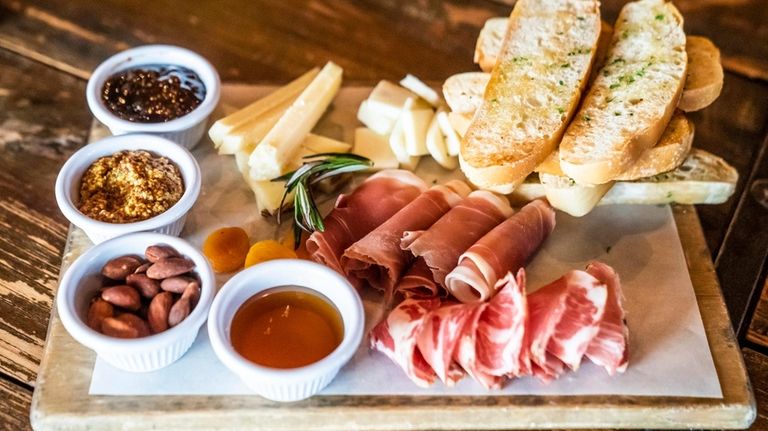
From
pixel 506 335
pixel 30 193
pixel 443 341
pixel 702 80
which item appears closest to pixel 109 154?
pixel 30 193

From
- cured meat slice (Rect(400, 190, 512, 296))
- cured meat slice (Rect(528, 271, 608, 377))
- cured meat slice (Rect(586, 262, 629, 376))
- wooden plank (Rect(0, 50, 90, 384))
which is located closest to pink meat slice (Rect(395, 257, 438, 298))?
cured meat slice (Rect(400, 190, 512, 296))

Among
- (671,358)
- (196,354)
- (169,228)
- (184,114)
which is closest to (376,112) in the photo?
(184,114)

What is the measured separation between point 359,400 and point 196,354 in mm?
395

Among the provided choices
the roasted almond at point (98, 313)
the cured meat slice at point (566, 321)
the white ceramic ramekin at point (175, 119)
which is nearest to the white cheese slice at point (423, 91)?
the white ceramic ramekin at point (175, 119)

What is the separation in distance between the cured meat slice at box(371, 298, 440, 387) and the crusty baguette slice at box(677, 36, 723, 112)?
1.00 meters

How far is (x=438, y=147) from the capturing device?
231 centimetres

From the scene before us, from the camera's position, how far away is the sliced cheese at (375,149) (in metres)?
2.36

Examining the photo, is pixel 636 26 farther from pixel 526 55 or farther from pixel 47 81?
pixel 47 81

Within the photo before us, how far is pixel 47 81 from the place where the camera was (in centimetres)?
266

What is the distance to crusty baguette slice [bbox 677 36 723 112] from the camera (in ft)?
7.50

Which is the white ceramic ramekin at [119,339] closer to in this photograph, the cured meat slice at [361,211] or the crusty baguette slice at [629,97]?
the cured meat slice at [361,211]

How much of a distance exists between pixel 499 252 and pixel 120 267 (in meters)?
0.90

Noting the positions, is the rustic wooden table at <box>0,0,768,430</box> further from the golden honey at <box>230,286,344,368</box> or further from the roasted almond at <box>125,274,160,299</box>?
the golden honey at <box>230,286,344,368</box>

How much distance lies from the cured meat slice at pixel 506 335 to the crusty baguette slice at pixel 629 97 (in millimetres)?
414
